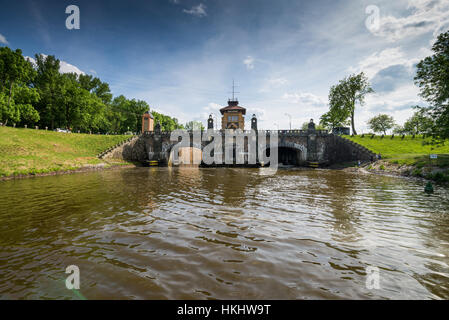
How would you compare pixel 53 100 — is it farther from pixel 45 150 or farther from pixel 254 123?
Answer: pixel 254 123

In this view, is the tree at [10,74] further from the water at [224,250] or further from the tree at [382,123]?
the tree at [382,123]

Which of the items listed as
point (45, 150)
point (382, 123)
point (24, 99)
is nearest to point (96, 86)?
point (24, 99)

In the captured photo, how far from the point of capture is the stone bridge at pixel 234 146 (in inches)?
1505

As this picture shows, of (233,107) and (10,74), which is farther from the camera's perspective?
(233,107)

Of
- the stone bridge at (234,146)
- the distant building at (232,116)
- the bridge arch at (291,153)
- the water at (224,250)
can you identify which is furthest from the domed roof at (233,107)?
the water at (224,250)

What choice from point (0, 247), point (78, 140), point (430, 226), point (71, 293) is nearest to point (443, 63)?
point (430, 226)

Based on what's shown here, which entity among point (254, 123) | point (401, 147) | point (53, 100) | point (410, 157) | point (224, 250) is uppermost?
point (53, 100)

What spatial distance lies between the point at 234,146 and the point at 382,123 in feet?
266

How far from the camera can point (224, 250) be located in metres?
5.11

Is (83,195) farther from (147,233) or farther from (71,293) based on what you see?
(71,293)

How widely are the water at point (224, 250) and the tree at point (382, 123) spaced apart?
9539 cm

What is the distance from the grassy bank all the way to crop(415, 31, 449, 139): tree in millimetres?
2089

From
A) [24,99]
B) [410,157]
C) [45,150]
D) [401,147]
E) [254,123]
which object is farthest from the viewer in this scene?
[254,123]
